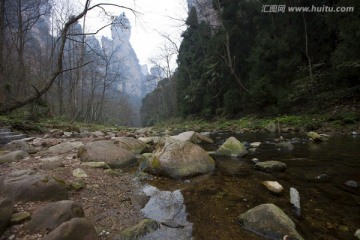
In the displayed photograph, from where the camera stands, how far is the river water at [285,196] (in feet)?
7.91

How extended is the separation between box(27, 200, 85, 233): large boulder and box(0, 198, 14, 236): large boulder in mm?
181

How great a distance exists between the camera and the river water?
241cm

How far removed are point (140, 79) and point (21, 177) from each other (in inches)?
6470

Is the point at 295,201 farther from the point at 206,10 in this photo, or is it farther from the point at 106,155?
the point at 206,10

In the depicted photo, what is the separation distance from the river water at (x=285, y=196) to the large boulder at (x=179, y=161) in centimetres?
16

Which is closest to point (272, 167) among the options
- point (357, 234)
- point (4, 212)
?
point (357, 234)

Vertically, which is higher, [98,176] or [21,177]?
[21,177]

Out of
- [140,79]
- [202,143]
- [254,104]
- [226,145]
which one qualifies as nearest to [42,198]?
[226,145]

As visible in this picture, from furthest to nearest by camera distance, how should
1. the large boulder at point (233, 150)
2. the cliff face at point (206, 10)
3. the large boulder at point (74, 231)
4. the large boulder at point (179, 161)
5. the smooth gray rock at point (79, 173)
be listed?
1. the cliff face at point (206, 10)
2. the large boulder at point (233, 150)
3. the large boulder at point (179, 161)
4. the smooth gray rock at point (79, 173)
5. the large boulder at point (74, 231)

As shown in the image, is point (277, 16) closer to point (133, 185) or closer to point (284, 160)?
point (284, 160)

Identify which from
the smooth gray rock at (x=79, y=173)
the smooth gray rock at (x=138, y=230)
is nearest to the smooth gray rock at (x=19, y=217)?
the smooth gray rock at (x=138, y=230)

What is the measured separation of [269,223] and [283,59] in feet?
54.0

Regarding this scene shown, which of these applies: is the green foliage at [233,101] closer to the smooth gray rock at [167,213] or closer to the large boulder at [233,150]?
the large boulder at [233,150]

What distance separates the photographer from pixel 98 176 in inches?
155
